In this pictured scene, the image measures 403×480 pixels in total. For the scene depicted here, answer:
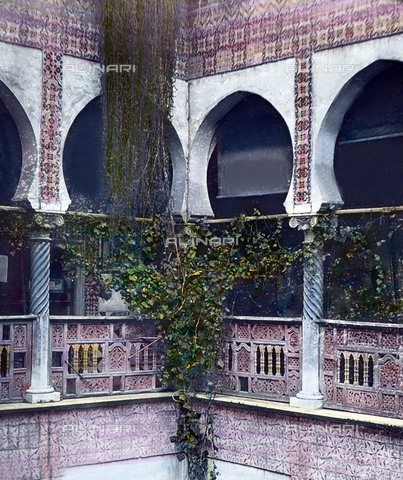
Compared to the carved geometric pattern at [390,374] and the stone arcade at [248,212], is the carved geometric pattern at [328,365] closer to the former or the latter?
the stone arcade at [248,212]

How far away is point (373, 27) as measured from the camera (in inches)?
363

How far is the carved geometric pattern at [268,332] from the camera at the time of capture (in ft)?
32.6

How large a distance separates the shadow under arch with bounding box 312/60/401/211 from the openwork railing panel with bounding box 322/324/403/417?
5.17 feet

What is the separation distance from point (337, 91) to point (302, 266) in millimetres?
2249

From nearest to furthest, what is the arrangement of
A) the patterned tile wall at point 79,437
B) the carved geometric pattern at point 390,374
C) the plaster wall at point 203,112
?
the carved geometric pattern at point 390,374 < the patterned tile wall at point 79,437 < the plaster wall at point 203,112

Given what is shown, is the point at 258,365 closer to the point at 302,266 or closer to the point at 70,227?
the point at 302,266

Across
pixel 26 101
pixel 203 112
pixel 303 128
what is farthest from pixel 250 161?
pixel 26 101

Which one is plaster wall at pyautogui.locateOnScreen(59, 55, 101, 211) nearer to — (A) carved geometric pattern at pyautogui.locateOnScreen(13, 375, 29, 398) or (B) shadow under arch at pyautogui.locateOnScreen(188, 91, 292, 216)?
(B) shadow under arch at pyautogui.locateOnScreen(188, 91, 292, 216)

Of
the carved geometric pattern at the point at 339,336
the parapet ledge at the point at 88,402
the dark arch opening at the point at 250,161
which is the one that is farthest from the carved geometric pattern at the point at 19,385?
the carved geometric pattern at the point at 339,336

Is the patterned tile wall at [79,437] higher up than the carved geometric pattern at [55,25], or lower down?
lower down

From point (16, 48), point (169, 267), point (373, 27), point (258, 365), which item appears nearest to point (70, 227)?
point (169, 267)

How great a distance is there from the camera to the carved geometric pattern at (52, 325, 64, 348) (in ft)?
32.3

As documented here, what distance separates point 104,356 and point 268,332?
6.96ft

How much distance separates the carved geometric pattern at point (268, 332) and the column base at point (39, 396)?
8.61 ft
